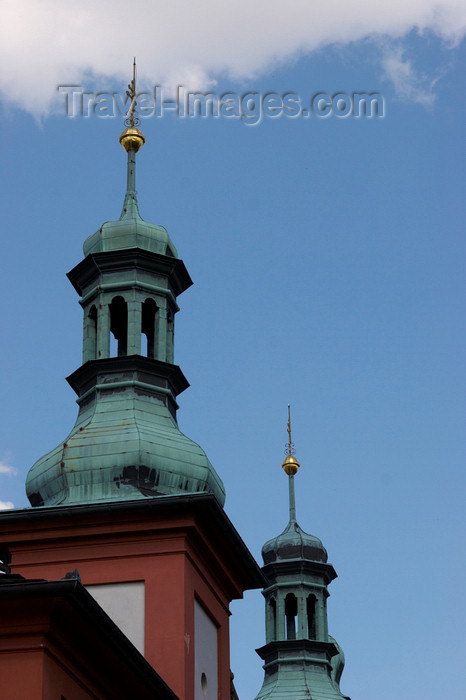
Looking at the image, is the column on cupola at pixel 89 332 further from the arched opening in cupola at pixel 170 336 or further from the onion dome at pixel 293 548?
the onion dome at pixel 293 548

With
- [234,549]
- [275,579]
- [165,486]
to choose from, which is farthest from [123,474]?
[275,579]

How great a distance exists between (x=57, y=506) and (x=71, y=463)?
1.03 meters

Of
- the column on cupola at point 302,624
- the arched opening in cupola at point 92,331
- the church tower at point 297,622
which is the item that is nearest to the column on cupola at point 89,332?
the arched opening in cupola at point 92,331

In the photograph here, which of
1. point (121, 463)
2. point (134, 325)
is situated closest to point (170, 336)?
point (134, 325)

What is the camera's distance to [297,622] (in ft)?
154

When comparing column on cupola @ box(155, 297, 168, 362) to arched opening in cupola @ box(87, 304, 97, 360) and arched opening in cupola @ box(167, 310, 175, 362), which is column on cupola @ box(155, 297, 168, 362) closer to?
arched opening in cupola @ box(167, 310, 175, 362)

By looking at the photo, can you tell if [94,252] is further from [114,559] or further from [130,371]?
[114,559]

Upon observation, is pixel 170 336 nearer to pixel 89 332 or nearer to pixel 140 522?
pixel 89 332

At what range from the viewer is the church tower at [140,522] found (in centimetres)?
2392

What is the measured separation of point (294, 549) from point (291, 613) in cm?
183

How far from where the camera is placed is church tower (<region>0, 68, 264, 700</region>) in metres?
23.9

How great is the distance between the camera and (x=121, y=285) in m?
28.2

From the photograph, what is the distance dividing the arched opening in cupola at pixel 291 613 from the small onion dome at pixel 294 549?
1145 millimetres

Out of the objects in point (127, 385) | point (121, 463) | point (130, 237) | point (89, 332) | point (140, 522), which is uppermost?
point (130, 237)
